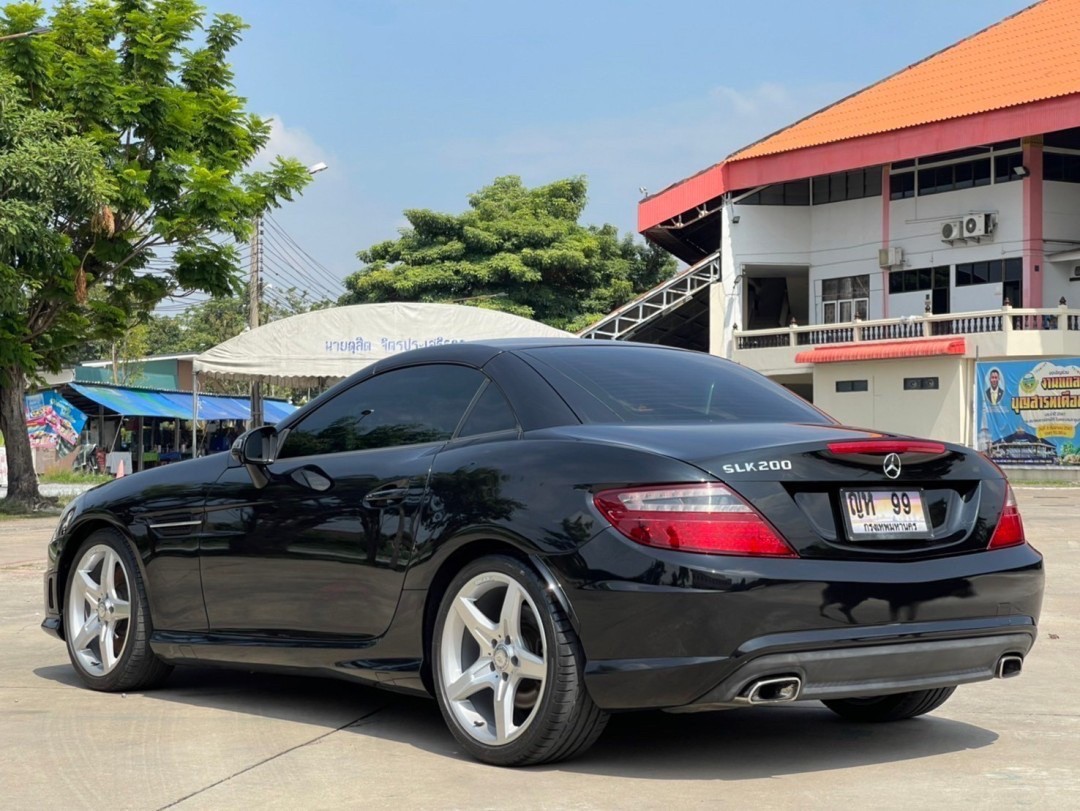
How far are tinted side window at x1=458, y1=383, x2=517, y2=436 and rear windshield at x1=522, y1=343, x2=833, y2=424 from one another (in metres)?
0.18

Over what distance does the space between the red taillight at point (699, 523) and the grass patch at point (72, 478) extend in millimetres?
34647

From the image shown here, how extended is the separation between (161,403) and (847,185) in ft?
77.8

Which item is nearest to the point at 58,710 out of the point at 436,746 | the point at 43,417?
the point at 436,746

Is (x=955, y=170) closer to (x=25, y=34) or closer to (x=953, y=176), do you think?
Answer: (x=953, y=176)

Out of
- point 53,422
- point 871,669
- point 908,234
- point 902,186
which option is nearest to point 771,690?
point 871,669

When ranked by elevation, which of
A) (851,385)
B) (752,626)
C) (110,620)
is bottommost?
(110,620)

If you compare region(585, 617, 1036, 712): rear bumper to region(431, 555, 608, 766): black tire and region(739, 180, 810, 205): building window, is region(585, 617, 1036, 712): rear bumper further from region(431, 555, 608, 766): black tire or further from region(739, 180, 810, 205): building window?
region(739, 180, 810, 205): building window

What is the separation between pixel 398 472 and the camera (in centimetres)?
521

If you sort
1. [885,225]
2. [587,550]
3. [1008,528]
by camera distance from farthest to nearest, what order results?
1. [885,225]
2. [1008,528]
3. [587,550]

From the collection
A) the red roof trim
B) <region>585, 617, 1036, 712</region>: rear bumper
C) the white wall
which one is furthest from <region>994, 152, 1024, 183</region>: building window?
<region>585, 617, 1036, 712</region>: rear bumper

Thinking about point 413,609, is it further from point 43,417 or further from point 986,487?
→ point 43,417

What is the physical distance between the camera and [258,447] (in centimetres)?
574

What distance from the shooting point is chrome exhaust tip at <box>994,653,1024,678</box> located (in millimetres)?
4802

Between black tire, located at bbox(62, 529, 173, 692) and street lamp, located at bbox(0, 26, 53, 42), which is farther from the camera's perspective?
street lamp, located at bbox(0, 26, 53, 42)
